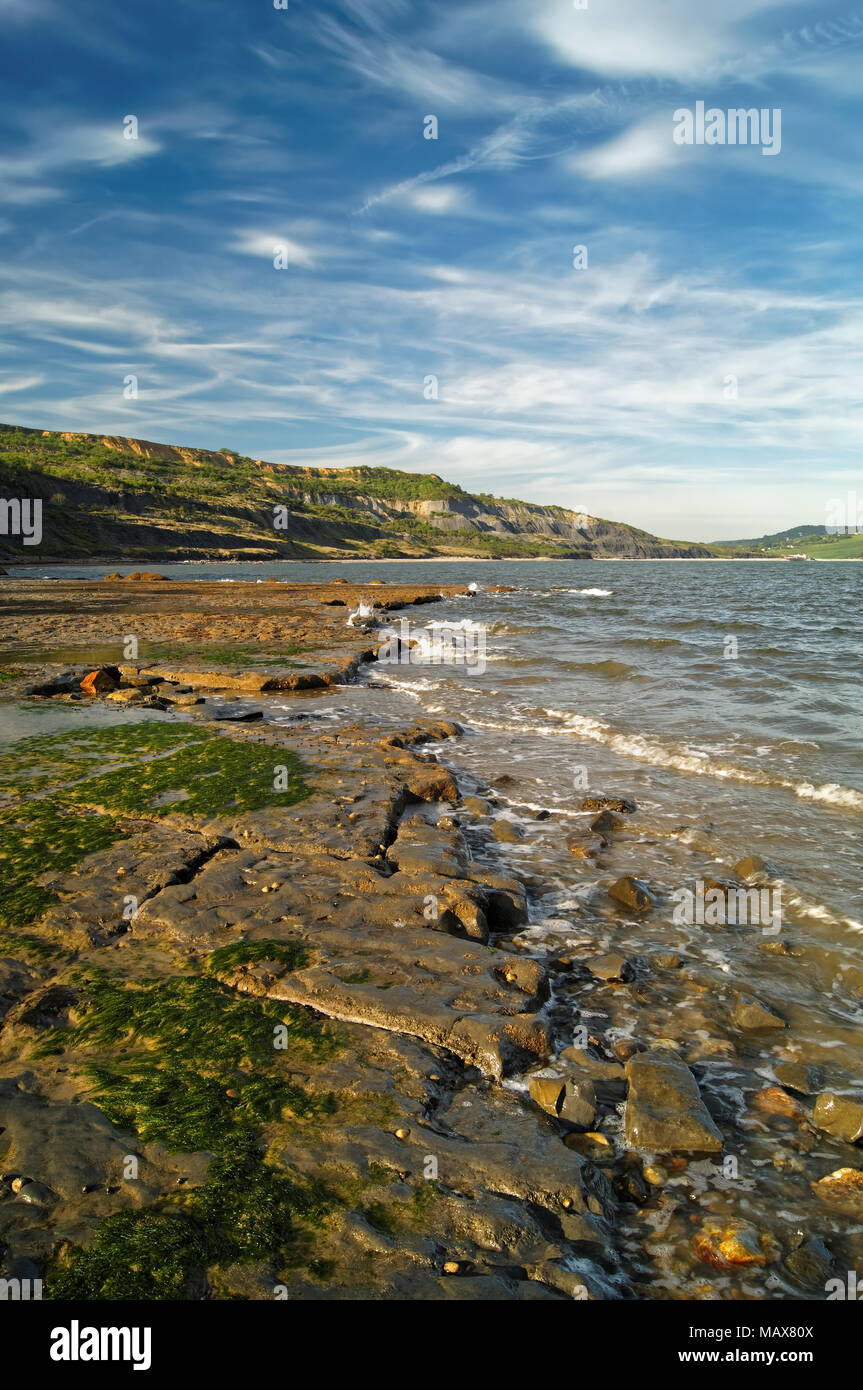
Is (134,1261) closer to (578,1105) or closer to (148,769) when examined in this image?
(578,1105)

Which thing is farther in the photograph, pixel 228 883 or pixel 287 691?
pixel 287 691

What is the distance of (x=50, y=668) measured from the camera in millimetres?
17859

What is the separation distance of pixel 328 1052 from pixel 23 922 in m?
3.21

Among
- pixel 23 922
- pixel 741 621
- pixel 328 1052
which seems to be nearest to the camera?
pixel 328 1052

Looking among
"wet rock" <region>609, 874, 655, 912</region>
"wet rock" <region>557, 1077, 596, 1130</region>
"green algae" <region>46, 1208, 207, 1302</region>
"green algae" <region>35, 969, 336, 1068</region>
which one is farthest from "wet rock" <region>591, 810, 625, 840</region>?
"green algae" <region>46, 1208, 207, 1302</region>

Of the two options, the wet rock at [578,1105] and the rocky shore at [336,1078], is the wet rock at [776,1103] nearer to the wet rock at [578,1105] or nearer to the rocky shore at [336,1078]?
the rocky shore at [336,1078]

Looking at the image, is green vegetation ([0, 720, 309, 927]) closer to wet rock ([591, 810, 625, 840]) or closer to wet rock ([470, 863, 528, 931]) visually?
wet rock ([470, 863, 528, 931])

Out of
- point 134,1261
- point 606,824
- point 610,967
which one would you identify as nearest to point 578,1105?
point 610,967

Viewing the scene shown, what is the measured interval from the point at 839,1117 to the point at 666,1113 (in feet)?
3.72

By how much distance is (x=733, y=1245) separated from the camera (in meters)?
3.52
